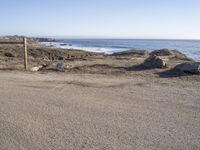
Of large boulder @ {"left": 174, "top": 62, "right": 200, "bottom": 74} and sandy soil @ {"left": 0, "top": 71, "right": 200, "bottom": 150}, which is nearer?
sandy soil @ {"left": 0, "top": 71, "right": 200, "bottom": 150}

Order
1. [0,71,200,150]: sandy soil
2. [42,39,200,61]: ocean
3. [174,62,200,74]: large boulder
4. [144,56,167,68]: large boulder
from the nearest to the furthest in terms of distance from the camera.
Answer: [0,71,200,150]: sandy soil, [174,62,200,74]: large boulder, [144,56,167,68]: large boulder, [42,39,200,61]: ocean

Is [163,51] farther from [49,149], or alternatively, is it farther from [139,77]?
[49,149]

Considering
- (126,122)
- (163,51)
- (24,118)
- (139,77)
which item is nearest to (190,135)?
(126,122)

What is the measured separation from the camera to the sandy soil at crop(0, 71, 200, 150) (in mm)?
5695

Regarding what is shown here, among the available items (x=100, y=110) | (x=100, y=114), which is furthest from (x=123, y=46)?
(x=100, y=114)

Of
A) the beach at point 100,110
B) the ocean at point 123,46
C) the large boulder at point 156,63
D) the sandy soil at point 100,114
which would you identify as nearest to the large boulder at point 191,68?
the beach at point 100,110

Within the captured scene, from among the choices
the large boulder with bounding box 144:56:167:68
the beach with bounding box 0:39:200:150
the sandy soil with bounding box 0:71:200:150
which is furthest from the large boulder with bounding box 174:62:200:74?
the large boulder with bounding box 144:56:167:68

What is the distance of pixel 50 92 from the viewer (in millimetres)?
9766

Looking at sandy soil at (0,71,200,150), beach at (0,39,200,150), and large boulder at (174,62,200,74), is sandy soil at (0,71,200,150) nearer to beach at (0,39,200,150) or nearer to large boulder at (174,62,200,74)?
beach at (0,39,200,150)

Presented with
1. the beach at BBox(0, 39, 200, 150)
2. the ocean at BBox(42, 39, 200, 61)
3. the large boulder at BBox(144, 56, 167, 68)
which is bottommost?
the ocean at BBox(42, 39, 200, 61)

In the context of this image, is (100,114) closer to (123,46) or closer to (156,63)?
(156,63)

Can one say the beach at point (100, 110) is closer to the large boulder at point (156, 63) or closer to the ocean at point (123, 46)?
the large boulder at point (156, 63)

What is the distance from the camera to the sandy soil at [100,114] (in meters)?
5.70

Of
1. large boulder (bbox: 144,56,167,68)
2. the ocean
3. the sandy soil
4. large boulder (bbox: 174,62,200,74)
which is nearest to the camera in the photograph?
the sandy soil
